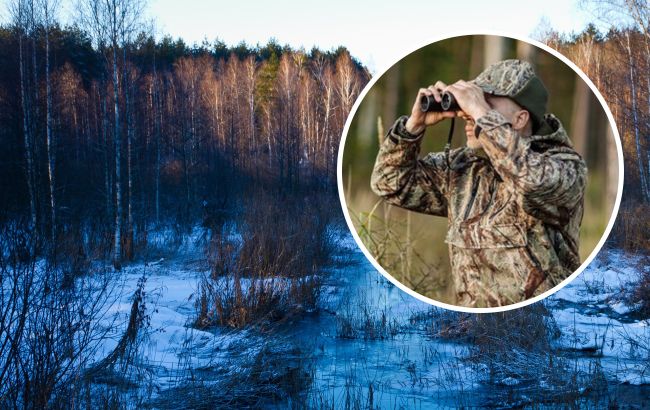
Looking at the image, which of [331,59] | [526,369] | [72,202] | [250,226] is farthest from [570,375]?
[331,59]

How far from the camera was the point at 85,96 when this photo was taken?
24.6m

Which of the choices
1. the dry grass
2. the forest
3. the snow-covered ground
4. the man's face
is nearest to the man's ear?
the man's face

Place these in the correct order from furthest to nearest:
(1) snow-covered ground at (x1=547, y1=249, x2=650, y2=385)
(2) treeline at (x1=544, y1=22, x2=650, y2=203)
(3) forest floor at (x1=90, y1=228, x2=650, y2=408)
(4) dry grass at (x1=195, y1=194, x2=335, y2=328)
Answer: (2) treeline at (x1=544, y1=22, x2=650, y2=203), (4) dry grass at (x1=195, y1=194, x2=335, y2=328), (1) snow-covered ground at (x1=547, y1=249, x2=650, y2=385), (3) forest floor at (x1=90, y1=228, x2=650, y2=408)

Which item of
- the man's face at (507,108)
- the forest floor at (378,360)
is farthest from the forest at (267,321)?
the man's face at (507,108)

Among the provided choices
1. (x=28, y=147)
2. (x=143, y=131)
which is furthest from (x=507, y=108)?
(x=143, y=131)

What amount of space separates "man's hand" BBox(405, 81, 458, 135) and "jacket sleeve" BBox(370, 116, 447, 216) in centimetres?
1

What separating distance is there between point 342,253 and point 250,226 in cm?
196

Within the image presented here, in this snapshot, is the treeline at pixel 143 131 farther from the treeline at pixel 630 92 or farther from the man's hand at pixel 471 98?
the man's hand at pixel 471 98

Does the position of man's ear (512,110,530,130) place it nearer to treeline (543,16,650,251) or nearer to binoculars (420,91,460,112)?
binoculars (420,91,460,112)

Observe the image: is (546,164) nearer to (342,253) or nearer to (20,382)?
(20,382)

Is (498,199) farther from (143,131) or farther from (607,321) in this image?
(143,131)

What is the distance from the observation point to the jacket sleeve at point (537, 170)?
997mm

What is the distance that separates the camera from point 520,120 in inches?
41.7

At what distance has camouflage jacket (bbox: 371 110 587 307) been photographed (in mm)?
1019
